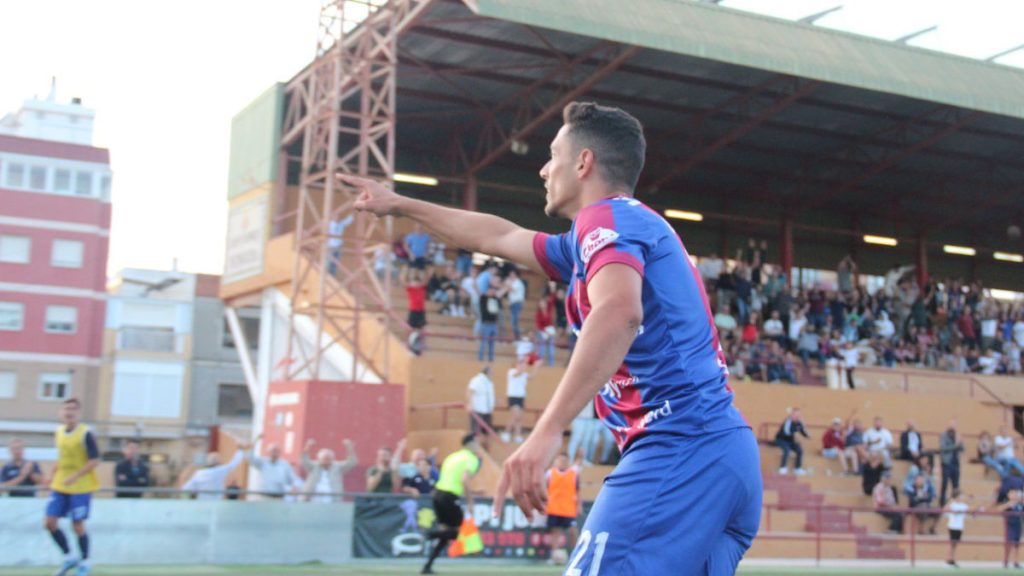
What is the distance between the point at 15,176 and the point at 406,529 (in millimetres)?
49017

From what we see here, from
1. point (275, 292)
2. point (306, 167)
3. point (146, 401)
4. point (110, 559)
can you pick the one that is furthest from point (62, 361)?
point (110, 559)

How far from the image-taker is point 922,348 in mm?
36281

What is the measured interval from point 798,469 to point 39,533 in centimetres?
1603

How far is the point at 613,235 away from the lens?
3666mm

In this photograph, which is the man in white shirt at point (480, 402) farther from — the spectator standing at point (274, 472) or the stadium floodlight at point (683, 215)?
the stadium floodlight at point (683, 215)

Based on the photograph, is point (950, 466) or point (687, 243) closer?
point (950, 466)

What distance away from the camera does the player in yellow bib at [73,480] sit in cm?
1375

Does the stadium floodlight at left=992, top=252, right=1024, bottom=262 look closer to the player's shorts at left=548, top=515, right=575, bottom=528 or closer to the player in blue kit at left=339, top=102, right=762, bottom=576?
the player's shorts at left=548, top=515, right=575, bottom=528

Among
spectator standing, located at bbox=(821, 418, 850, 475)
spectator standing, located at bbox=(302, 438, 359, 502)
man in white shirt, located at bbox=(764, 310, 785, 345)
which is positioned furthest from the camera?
man in white shirt, located at bbox=(764, 310, 785, 345)

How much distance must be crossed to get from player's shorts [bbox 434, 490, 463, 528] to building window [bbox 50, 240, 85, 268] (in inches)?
1969

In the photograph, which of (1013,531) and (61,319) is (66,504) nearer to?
(1013,531)

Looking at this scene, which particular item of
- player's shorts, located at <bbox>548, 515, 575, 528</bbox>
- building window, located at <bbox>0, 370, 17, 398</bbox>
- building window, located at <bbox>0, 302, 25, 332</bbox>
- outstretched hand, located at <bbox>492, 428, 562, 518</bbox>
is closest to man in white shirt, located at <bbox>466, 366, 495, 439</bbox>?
player's shorts, located at <bbox>548, 515, 575, 528</bbox>

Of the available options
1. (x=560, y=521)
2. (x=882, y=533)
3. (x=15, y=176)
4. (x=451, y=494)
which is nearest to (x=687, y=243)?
(x=882, y=533)

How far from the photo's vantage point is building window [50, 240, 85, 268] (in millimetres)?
62188
